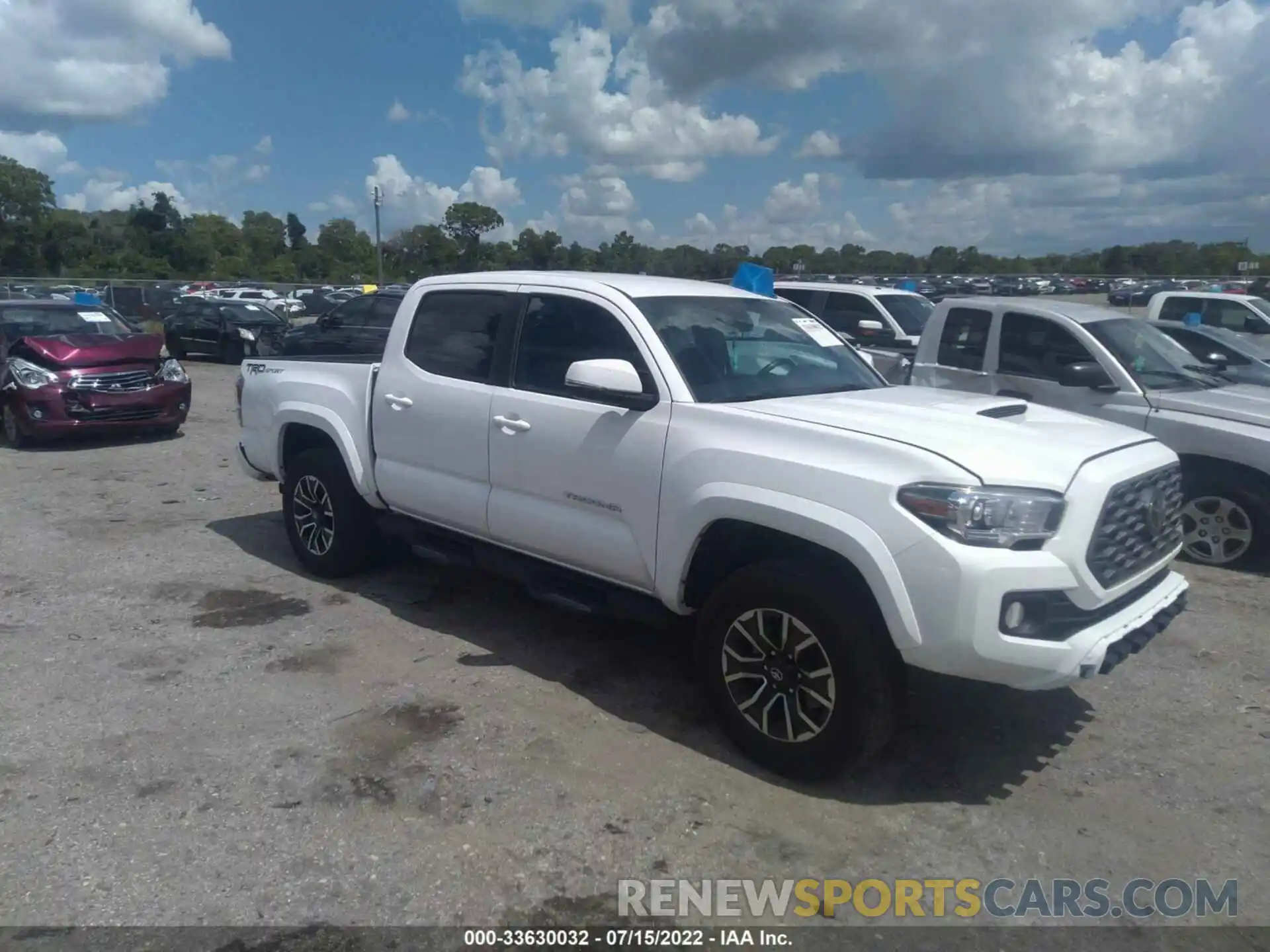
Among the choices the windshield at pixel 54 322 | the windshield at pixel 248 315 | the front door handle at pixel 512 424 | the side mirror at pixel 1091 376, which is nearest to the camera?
the front door handle at pixel 512 424

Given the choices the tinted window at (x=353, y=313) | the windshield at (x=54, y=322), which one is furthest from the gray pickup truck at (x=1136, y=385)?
the tinted window at (x=353, y=313)

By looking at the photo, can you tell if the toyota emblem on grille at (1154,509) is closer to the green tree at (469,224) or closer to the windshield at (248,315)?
the green tree at (469,224)

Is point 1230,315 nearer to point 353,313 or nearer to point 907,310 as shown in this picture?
point 907,310

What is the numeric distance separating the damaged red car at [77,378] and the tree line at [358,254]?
12.2ft

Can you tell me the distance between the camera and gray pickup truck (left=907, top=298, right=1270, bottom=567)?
712 centimetres

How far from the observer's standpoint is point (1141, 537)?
4.14 m

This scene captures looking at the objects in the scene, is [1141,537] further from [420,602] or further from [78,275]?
[78,275]

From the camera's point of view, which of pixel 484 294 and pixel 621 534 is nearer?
pixel 621 534

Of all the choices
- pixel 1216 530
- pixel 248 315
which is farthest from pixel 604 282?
pixel 248 315

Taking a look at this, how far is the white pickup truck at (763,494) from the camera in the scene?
12.1 ft

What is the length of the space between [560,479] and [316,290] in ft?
137

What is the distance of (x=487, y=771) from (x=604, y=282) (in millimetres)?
2428

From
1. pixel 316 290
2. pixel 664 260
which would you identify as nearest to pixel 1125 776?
pixel 664 260

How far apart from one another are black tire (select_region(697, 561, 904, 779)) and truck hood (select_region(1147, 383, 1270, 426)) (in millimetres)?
4661
